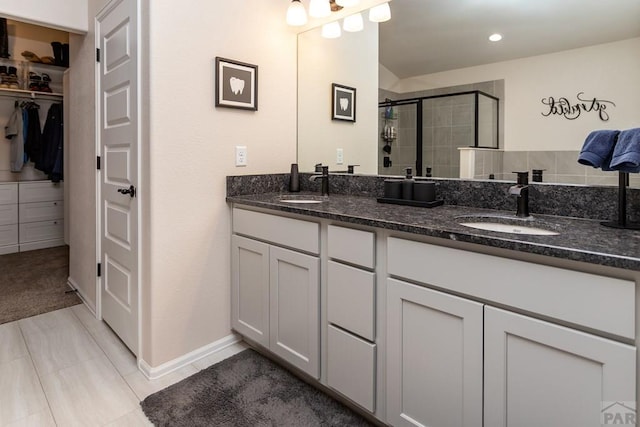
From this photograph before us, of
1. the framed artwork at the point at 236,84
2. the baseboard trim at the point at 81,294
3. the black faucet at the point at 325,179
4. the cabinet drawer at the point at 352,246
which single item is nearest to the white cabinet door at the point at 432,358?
the cabinet drawer at the point at 352,246

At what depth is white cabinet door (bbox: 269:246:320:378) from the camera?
65.9 inches

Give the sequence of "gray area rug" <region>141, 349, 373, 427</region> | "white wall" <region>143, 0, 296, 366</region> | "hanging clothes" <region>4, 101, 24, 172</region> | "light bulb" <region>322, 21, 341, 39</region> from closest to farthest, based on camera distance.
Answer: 1. "gray area rug" <region>141, 349, 373, 427</region>
2. "white wall" <region>143, 0, 296, 366</region>
3. "light bulb" <region>322, 21, 341, 39</region>
4. "hanging clothes" <region>4, 101, 24, 172</region>

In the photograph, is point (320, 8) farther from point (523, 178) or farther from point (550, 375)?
point (550, 375)

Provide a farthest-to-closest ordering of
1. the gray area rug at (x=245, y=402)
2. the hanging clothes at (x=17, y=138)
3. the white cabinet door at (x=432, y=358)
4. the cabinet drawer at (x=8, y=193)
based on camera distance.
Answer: the hanging clothes at (x=17, y=138) < the cabinet drawer at (x=8, y=193) < the gray area rug at (x=245, y=402) < the white cabinet door at (x=432, y=358)

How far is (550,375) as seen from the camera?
3.27 ft

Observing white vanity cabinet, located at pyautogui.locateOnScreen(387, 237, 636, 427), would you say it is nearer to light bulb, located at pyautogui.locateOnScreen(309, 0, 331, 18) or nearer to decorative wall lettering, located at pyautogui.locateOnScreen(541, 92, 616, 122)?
decorative wall lettering, located at pyautogui.locateOnScreen(541, 92, 616, 122)

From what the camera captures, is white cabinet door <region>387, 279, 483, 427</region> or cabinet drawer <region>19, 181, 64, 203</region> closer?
white cabinet door <region>387, 279, 483, 427</region>

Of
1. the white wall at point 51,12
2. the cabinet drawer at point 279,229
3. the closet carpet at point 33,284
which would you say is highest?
the white wall at point 51,12

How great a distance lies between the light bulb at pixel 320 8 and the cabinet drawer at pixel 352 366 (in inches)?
70.2

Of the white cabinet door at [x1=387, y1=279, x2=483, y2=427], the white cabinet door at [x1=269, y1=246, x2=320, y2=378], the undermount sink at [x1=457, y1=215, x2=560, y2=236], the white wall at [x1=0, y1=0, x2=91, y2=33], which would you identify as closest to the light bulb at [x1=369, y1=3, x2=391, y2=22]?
the undermount sink at [x1=457, y1=215, x2=560, y2=236]

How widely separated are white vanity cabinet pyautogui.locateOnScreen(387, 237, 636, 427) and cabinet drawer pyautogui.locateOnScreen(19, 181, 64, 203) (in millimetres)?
4700

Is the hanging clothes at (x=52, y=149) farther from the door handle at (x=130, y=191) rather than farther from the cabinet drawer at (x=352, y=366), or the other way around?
the cabinet drawer at (x=352, y=366)

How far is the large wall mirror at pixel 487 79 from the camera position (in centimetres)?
142

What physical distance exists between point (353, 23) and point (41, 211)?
4281 mm
